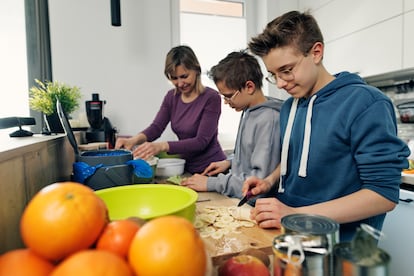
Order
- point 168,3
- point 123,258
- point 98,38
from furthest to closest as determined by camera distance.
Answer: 1. point 168,3
2. point 98,38
3. point 123,258

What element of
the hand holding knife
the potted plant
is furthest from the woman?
the hand holding knife

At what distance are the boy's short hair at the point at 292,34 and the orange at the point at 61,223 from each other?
2.53 ft

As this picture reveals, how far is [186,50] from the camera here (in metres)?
1.65

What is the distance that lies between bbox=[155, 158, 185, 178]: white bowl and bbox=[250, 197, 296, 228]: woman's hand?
0.68m

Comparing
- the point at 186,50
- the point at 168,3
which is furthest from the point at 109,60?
the point at 186,50

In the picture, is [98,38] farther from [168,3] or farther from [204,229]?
[204,229]

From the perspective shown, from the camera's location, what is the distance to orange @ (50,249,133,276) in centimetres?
29

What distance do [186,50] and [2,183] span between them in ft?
4.18

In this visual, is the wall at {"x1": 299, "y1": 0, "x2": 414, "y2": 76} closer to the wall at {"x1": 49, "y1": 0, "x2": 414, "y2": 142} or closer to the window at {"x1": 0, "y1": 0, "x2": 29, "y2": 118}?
the wall at {"x1": 49, "y1": 0, "x2": 414, "y2": 142}

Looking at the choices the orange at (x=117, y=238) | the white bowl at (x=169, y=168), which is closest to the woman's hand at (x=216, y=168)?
the white bowl at (x=169, y=168)

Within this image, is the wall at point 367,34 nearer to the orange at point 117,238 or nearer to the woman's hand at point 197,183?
the woman's hand at point 197,183

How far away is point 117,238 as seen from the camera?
1.16 ft

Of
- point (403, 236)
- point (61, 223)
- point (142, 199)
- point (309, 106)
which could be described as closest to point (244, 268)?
point (61, 223)

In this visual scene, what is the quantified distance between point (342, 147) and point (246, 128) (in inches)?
17.6
